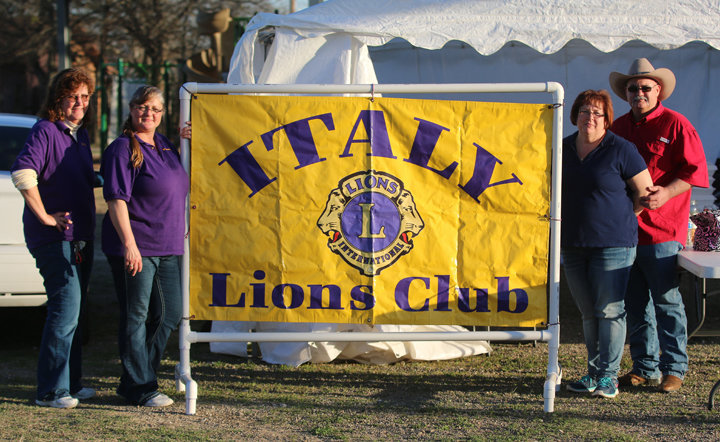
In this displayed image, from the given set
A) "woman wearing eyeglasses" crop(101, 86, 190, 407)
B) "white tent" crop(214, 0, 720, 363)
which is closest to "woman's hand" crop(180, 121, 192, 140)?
"woman wearing eyeglasses" crop(101, 86, 190, 407)

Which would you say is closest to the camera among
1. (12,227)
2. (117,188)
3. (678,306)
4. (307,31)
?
(117,188)

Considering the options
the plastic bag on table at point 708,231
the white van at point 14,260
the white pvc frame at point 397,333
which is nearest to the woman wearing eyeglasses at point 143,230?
the white pvc frame at point 397,333

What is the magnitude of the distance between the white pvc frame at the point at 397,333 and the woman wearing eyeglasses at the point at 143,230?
4.5 inches

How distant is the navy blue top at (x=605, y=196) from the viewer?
14.2ft

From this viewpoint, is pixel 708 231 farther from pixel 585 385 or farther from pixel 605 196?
pixel 585 385

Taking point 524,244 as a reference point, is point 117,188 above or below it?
above

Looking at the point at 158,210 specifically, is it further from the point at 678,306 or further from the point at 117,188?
the point at 678,306

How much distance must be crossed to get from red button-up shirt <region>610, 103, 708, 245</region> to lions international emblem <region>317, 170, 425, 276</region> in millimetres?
1429

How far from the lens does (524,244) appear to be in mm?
4359

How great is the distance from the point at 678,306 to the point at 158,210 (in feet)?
10.2

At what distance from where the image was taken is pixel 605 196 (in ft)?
14.2

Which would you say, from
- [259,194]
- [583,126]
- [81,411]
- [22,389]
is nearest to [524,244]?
[583,126]

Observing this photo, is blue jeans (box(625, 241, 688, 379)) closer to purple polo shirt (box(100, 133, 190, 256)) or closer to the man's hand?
the man's hand

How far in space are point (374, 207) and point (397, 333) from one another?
71cm
